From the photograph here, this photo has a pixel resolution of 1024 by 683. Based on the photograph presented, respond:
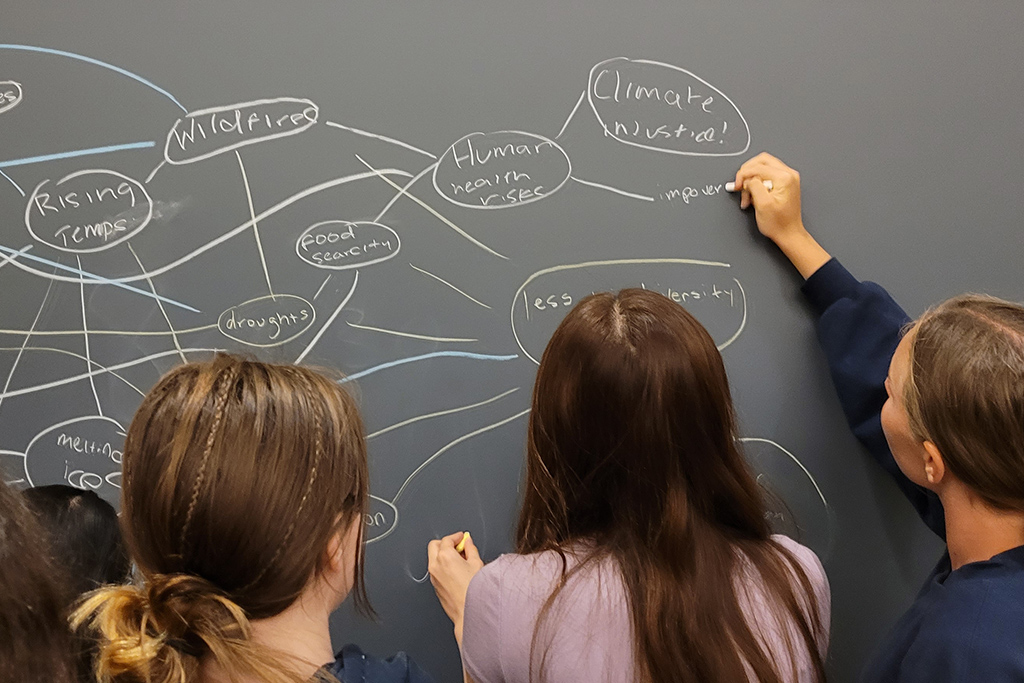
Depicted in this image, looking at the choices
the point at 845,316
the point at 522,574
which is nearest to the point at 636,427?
the point at 522,574

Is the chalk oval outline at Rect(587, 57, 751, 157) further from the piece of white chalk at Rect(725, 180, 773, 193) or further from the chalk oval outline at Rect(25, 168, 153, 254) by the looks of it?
the chalk oval outline at Rect(25, 168, 153, 254)

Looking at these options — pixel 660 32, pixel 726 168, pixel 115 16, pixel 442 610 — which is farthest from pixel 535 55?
pixel 442 610

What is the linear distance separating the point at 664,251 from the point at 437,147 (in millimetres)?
371

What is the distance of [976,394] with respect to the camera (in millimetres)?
771

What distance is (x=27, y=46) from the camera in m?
1.08

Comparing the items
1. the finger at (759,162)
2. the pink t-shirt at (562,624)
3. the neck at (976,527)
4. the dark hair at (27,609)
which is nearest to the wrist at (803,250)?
the finger at (759,162)

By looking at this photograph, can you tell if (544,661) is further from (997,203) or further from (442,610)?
(997,203)

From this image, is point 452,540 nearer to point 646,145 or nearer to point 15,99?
point 646,145

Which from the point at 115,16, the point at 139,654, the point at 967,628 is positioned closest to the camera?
the point at 139,654

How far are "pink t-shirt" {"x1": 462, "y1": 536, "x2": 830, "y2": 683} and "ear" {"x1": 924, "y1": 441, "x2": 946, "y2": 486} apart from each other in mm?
204

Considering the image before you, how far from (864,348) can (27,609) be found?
1.03m

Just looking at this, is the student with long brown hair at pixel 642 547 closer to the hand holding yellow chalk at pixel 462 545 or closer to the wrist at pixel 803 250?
the hand holding yellow chalk at pixel 462 545

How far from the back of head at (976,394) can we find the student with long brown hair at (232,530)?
636 millimetres

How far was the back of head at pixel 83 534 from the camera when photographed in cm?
93
